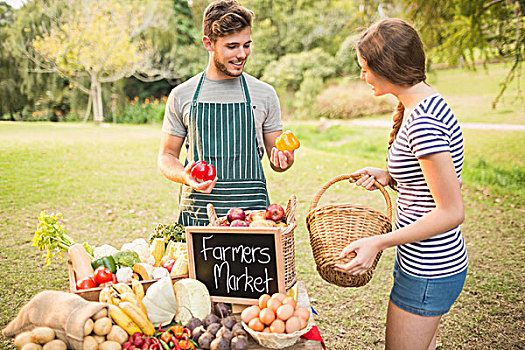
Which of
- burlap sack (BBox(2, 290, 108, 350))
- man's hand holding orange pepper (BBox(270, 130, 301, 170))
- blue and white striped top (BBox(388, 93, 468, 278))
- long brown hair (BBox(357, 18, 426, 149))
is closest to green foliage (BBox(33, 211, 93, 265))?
burlap sack (BBox(2, 290, 108, 350))

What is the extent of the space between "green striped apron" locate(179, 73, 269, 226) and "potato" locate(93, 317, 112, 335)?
1.09 m

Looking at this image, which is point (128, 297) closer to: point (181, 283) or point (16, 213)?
point (181, 283)

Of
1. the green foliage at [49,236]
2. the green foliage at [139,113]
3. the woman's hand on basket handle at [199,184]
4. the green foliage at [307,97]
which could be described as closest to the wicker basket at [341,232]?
the woman's hand on basket handle at [199,184]

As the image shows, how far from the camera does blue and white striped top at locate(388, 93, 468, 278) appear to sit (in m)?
1.66

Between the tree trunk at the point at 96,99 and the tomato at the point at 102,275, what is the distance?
17078 millimetres

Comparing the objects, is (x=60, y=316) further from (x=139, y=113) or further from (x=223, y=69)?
(x=139, y=113)

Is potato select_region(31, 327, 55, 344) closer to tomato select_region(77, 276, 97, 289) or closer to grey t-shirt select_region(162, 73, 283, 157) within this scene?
tomato select_region(77, 276, 97, 289)

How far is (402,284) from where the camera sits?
1904 mm

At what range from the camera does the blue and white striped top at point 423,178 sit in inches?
65.2

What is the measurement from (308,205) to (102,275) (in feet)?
21.1

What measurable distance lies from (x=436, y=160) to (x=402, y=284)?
589 millimetres

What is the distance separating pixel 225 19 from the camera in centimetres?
240

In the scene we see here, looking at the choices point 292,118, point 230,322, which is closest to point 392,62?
point 230,322

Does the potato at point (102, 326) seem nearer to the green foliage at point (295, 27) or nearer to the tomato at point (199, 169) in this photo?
the tomato at point (199, 169)
